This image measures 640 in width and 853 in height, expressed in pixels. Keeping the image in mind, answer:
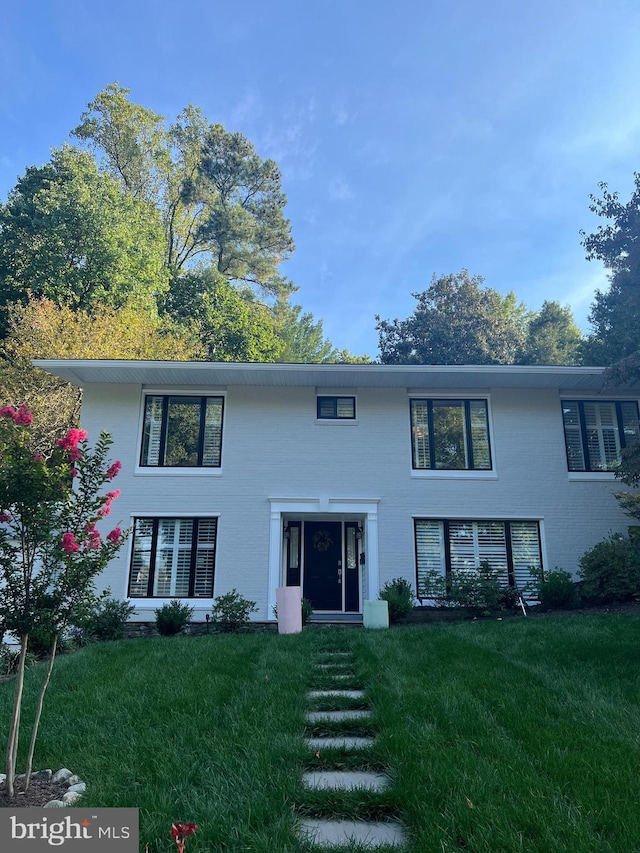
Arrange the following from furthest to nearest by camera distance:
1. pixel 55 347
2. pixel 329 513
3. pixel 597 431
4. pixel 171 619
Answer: pixel 55 347, pixel 597 431, pixel 329 513, pixel 171 619

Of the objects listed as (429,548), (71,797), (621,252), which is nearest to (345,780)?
(71,797)

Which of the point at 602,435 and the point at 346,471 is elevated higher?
the point at 602,435

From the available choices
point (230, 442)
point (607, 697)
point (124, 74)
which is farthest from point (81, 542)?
point (124, 74)

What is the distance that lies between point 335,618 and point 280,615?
7.93 feet

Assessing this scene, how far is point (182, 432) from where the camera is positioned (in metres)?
12.5

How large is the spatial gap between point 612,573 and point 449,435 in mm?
4263

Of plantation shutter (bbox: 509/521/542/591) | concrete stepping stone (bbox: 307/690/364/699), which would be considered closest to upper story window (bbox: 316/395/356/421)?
plantation shutter (bbox: 509/521/542/591)

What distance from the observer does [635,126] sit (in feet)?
43.0

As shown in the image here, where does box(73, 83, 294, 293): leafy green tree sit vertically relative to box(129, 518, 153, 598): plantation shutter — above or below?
above

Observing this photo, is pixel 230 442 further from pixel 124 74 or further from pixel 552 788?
pixel 124 74

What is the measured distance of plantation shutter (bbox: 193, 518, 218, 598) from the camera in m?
11.6

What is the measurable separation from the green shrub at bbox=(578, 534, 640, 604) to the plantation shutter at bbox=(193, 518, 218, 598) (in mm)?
7582

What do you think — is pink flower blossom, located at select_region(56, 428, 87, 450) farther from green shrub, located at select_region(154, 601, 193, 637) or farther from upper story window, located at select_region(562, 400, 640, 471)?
upper story window, located at select_region(562, 400, 640, 471)

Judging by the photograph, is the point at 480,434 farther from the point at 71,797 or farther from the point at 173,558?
the point at 71,797
